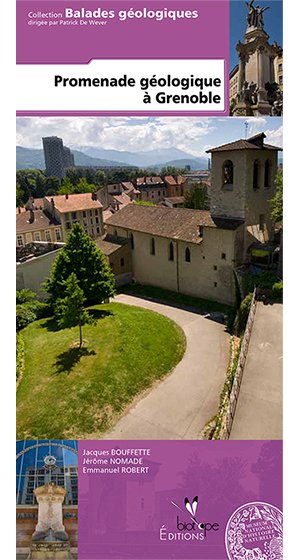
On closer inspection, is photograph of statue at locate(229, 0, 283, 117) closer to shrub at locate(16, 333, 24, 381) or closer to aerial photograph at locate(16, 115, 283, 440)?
aerial photograph at locate(16, 115, 283, 440)

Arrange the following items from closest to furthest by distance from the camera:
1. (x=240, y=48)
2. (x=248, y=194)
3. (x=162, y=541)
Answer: (x=162, y=541) → (x=240, y=48) → (x=248, y=194)

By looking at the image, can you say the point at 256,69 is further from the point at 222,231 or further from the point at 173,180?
the point at 173,180

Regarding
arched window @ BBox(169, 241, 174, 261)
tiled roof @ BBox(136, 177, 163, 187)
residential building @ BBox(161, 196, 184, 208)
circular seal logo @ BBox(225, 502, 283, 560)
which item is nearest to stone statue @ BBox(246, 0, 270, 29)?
circular seal logo @ BBox(225, 502, 283, 560)

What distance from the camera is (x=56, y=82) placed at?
29.4 feet

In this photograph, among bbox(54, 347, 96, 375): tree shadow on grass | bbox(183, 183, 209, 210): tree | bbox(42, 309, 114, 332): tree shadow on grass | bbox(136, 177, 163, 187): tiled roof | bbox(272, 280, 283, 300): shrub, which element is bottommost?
bbox(54, 347, 96, 375): tree shadow on grass

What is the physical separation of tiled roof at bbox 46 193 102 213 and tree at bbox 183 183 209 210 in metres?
10.9

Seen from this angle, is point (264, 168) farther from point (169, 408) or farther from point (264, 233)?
point (169, 408)

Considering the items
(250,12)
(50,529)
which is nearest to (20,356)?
(50,529)

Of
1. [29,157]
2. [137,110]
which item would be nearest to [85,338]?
[29,157]

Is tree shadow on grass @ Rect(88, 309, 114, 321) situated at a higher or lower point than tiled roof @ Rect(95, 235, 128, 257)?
lower

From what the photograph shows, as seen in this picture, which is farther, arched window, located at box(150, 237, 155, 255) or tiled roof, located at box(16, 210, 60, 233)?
tiled roof, located at box(16, 210, 60, 233)

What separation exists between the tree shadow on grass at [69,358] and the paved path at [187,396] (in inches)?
132

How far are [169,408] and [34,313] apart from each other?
10702 mm

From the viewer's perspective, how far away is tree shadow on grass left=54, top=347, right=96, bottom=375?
14959mm
